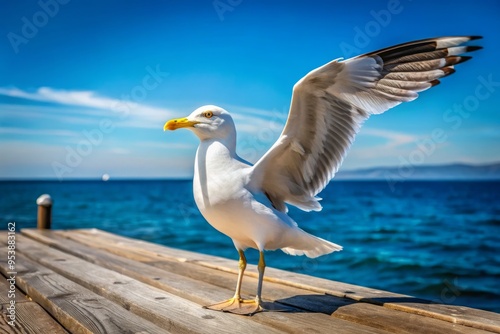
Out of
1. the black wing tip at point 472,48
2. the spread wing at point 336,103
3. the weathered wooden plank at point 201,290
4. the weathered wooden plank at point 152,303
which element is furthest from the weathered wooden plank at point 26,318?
the black wing tip at point 472,48

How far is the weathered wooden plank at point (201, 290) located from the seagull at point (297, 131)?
0.68ft

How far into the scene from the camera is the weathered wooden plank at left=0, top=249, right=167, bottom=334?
225cm

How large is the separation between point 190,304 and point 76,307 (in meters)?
0.59

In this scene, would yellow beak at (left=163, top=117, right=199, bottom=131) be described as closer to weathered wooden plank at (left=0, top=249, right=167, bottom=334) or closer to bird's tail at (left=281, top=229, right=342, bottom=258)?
bird's tail at (left=281, top=229, right=342, bottom=258)

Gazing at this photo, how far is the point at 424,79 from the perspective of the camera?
2.63m

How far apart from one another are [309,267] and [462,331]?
362 inches

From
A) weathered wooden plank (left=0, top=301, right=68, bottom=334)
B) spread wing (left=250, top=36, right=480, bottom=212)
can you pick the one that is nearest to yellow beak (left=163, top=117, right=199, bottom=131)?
spread wing (left=250, top=36, right=480, bottom=212)

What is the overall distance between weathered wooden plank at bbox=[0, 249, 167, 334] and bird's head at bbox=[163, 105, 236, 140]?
1.01 m

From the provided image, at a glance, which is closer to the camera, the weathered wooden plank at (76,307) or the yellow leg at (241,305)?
the weathered wooden plank at (76,307)

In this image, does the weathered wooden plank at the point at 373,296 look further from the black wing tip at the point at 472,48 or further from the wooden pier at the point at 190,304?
the black wing tip at the point at 472,48

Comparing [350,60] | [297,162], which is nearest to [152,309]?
[297,162]

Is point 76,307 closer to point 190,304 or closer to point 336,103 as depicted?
point 190,304

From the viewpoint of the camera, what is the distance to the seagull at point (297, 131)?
2580 millimetres

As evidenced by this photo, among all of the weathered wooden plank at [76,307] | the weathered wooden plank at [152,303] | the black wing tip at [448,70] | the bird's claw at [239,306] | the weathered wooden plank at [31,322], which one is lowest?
the weathered wooden plank at [31,322]
